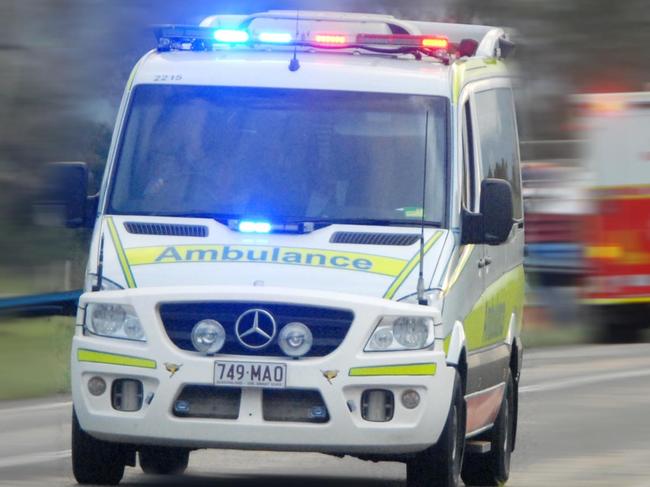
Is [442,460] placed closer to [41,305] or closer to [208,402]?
[208,402]

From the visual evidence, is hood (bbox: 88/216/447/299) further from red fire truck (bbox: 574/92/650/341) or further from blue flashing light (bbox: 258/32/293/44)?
red fire truck (bbox: 574/92/650/341)

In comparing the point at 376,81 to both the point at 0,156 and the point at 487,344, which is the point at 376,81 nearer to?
the point at 487,344

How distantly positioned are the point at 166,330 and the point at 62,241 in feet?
51.6

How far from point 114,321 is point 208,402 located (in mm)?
584

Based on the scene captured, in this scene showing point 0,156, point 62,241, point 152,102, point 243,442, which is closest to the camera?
point 243,442

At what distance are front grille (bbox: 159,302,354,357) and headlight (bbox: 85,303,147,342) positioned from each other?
143 millimetres

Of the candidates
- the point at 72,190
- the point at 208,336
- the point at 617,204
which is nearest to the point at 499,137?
the point at 72,190

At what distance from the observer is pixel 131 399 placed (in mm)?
8617

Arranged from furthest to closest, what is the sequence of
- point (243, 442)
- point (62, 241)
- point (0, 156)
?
point (62, 241) < point (0, 156) < point (243, 442)

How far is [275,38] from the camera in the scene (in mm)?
10062

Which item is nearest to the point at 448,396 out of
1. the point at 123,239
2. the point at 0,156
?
the point at 123,239

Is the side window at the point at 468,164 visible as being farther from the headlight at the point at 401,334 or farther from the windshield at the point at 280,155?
the headlight at the point at 401,334

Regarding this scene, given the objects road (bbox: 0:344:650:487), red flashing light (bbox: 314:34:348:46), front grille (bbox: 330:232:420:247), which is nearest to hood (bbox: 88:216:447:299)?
front grille (bbox: 330:232:420:247)

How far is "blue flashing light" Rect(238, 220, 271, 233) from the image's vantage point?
29.8ft
